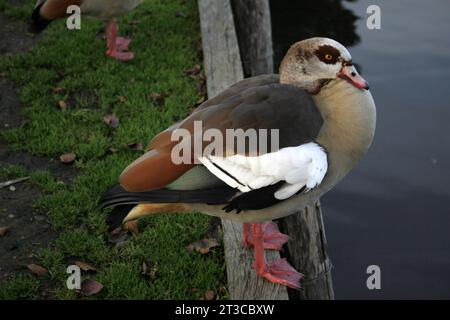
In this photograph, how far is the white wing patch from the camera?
2592 mm

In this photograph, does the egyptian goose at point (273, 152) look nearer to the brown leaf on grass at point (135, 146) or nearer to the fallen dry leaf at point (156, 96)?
the brown leaf on grass at point (135, 146)

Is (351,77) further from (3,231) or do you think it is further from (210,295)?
(3,231)

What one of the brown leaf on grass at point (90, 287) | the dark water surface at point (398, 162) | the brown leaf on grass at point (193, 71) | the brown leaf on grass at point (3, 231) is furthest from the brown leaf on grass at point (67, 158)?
the dark water surface at point (398, 162)

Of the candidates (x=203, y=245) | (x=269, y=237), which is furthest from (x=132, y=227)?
(x=269, y=237)

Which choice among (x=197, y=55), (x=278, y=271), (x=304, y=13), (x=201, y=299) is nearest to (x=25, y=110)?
(x=197, y=55)

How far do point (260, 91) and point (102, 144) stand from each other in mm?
2245

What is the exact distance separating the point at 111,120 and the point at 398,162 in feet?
8.59

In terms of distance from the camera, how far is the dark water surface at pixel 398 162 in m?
4.54

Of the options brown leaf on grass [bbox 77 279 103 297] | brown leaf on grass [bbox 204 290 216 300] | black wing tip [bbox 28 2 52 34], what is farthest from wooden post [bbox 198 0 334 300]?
black wing tip [bbox 28 2 52 34]

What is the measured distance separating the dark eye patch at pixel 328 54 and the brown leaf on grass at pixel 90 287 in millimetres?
1762

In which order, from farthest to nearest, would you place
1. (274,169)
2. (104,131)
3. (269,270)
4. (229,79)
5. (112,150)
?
(104,131), (112,150), (229,79), (269,270), (274,169)

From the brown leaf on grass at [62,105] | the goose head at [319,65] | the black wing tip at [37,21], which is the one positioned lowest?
the brown leaf on grass at [62,105]

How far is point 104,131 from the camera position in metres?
4.87
